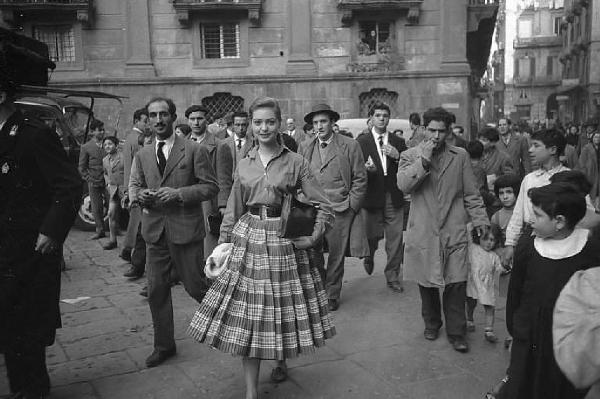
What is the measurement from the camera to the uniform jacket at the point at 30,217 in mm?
3764

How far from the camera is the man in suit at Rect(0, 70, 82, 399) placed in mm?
3768

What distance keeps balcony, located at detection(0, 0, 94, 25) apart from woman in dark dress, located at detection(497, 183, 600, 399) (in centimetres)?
1637

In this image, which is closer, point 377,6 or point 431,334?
point 431,334

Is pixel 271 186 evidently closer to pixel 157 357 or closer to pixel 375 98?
pixel 157 357

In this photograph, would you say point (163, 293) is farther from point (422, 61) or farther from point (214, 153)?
point (422, 61)

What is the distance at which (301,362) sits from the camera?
476 cm

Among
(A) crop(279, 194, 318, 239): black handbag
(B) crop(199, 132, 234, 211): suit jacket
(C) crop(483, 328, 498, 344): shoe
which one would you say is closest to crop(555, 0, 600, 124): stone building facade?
(B) crop(199, 132, 234, 211): suit jacket

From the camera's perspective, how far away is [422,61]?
18016mm

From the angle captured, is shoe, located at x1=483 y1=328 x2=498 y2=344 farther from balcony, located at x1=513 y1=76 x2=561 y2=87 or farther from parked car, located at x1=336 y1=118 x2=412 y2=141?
balcony, located at x1=513 y1=76 x2=561 y2=87

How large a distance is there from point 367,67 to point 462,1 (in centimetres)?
328

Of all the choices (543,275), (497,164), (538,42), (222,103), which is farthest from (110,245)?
(538,42)

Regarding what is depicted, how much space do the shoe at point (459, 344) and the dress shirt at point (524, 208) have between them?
35.1 inches

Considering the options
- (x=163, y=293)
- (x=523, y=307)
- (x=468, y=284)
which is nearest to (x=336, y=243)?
(x=468, y=284)

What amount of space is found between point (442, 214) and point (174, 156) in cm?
223
